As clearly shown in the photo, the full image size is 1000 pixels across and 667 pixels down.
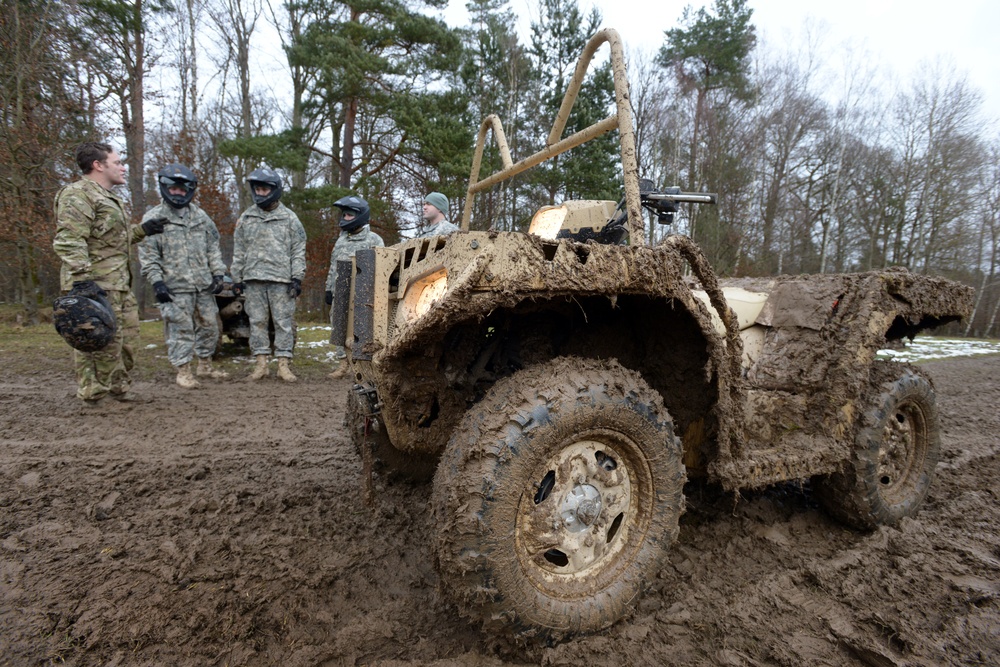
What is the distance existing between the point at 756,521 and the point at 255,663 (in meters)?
2.45

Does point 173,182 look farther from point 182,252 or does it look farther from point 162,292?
point 162,292

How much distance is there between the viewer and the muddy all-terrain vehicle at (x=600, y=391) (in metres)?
1.68

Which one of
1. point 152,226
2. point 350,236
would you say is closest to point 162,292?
point 152,226

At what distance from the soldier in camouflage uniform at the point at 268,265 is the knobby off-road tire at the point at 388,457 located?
4259 millimetres

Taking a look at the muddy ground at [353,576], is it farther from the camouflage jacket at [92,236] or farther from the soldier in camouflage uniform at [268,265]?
the soldier in camouflage uniform at [268,265]

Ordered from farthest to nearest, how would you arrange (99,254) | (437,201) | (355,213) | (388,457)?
(355,213)
(437,201)
(99,254)
(388,457)

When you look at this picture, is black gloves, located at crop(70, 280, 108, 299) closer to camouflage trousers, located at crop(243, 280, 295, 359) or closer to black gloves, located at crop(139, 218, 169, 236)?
black gloves, located at crop(139, 218, 169, 236)

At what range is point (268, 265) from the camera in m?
6.62

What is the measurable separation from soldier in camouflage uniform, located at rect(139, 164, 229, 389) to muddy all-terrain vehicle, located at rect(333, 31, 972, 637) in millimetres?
4437

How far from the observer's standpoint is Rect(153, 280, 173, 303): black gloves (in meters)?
5.93

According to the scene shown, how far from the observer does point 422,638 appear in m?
1.89

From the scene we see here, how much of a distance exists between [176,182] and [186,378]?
219 cm

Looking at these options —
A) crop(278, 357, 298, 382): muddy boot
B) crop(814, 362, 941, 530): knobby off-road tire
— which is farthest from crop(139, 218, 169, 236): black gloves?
crop(814, 362, 941, 530): knobby off-road tire

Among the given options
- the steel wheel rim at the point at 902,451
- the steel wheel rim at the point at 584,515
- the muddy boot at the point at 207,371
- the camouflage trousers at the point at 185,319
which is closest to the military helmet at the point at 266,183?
the camouflage trousers at the point at 185,319
